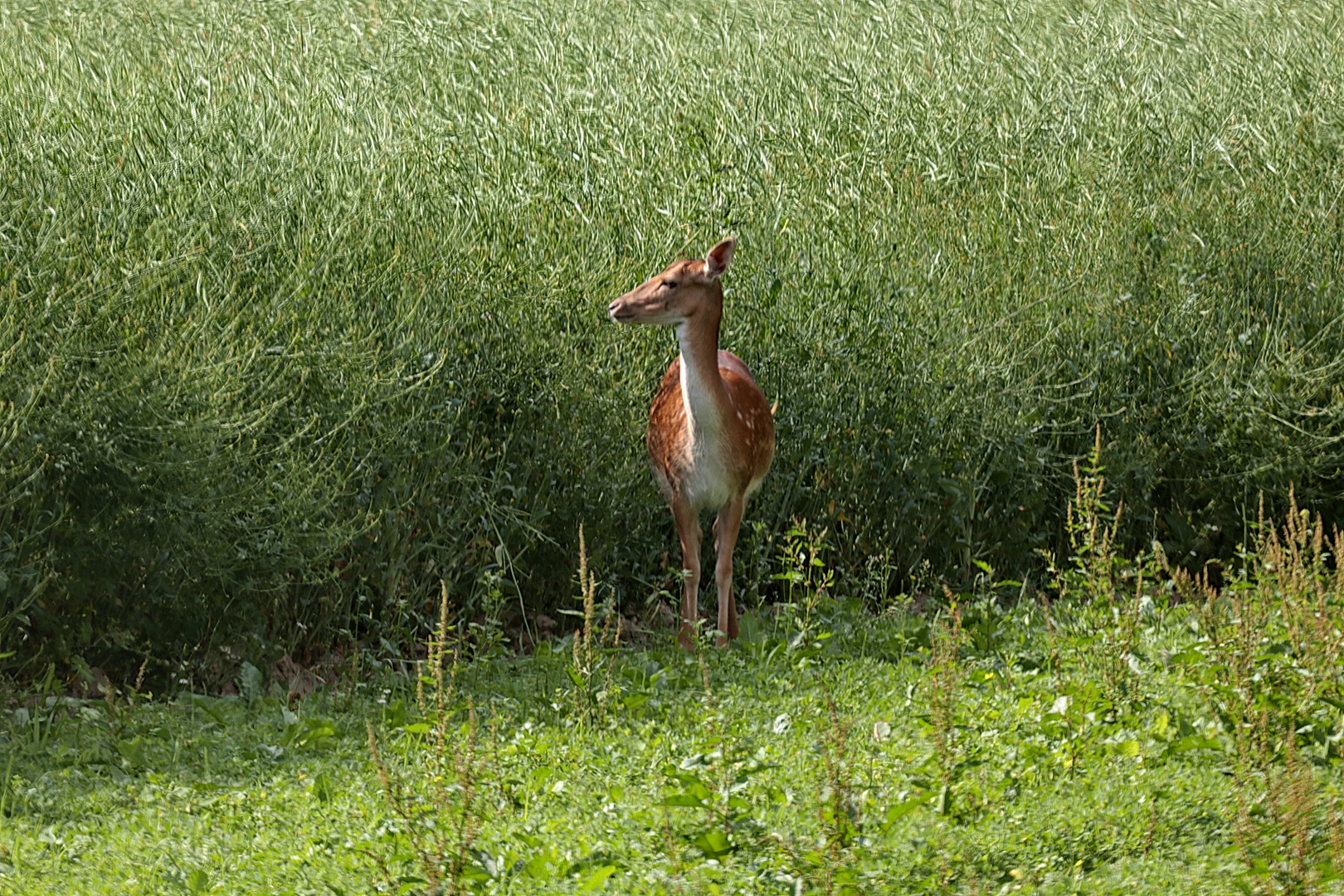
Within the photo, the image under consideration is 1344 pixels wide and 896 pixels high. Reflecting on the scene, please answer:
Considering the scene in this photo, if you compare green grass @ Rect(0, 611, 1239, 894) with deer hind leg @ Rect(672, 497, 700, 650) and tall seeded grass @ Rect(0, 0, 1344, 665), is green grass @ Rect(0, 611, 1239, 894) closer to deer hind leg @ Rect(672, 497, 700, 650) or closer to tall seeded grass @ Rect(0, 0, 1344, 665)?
deer hind leg @ Rect(672, 497, 700, 650)

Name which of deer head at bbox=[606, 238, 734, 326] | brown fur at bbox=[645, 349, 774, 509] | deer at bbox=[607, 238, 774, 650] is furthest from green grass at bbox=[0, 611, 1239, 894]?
deer head at bbox=[606, 238, 734, 326]

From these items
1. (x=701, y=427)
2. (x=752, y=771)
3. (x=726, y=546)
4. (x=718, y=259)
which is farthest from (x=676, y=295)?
(x=752, y=771)

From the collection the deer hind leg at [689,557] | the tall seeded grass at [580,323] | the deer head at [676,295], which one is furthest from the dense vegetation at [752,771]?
the deer head at [676,295]

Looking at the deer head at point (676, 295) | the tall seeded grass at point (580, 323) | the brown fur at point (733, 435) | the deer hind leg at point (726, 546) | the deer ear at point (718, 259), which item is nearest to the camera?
the tall seeded grass at point (580, 323)

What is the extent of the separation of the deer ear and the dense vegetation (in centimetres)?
140

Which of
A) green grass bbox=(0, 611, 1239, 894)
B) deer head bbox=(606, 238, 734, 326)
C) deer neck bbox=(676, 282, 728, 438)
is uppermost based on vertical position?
deer head bbox=(606, 238, 734, 326)

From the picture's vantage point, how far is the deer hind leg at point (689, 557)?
7176 mm

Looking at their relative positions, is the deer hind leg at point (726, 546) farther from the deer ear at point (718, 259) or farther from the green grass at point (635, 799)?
the deer ear at point (718, 259)

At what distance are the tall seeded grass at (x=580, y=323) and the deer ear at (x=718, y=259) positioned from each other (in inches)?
46.1

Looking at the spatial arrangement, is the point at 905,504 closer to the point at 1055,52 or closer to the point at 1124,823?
the point at 1124,823

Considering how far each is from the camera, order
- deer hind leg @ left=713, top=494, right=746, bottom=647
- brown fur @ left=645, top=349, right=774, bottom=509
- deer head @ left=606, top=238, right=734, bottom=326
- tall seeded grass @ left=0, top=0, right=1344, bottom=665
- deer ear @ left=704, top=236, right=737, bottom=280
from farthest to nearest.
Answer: deer hind leg @ left=713, top=494, right=746, bottom=647 < brown fur @ left=645, top=349, right=774, bottom=509 < deer ear @ left=704, top=236, right=737, bottom=280 < deer head @ left=606, top=238, right=734, bottom=326 < tall seeded grass @ left=0, top=0, right=1344, bottom=665

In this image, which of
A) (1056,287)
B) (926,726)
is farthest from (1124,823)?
(1056,287)

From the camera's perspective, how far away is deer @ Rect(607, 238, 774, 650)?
6.89m

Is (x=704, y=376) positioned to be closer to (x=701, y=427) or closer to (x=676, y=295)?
(x=701, y=427)
